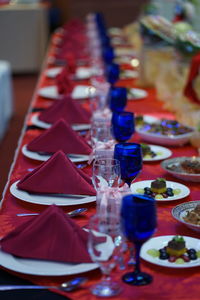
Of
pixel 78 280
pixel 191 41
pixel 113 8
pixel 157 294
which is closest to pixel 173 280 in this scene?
pixel 157 294

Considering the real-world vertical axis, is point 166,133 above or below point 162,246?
below

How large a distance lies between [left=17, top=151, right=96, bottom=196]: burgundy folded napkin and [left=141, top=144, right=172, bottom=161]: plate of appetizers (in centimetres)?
46

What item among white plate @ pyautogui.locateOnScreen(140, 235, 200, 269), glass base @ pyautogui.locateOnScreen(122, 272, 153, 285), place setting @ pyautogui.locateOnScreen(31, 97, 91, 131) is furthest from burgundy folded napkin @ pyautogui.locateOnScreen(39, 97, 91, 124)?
glass base @ pyautogui.locateOnScreen(122, 272, 153, 285)

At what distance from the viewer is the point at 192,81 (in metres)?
2.95

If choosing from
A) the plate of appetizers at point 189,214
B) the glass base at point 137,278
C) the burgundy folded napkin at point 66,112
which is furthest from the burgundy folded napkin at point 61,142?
the glass base at point 137,278

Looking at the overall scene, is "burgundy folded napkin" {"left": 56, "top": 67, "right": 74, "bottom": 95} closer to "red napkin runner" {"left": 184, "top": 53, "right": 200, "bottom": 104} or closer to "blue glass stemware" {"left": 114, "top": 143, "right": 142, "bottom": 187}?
"red napkin runner" {"left": 184, "top": 53, "right": 200, "bottom": 104}

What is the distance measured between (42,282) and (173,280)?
279mm

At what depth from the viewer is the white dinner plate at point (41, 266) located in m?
1.27

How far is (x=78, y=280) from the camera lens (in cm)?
127

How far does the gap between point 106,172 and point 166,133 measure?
0.87 meters

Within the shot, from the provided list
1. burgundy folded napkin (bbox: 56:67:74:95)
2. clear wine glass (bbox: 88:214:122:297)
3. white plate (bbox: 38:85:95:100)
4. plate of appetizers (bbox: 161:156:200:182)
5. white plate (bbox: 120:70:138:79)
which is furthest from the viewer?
white plate (bbox: 120:70:138:79)

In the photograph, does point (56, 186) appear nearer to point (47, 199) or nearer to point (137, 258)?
point (47, 199)

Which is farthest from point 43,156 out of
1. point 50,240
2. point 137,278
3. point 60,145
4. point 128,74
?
point 128,74

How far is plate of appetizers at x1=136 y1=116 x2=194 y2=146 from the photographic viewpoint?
7.77 ft
